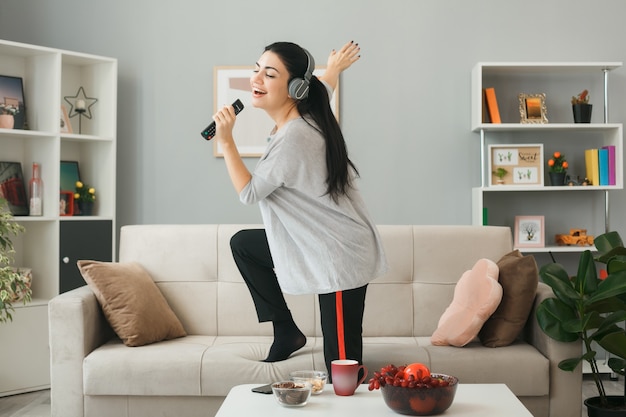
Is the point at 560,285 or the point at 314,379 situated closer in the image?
the point at 314,379

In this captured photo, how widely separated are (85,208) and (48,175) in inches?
12.8

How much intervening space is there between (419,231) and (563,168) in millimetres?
1427

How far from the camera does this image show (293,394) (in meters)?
2.02

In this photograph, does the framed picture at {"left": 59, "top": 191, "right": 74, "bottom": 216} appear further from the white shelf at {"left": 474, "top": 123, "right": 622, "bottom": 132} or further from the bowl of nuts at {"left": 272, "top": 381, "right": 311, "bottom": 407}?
→ the bowl of nuts at {"left": 272, "top": 381, "right": 311, "bottom": 407}

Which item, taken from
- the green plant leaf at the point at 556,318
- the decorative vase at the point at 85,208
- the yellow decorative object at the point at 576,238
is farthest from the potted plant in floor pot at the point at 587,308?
the decorative vase at the point at 85,208

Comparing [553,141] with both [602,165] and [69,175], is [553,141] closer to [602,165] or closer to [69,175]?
[602,165]

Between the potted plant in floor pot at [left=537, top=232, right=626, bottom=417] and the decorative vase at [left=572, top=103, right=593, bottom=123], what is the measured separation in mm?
1547

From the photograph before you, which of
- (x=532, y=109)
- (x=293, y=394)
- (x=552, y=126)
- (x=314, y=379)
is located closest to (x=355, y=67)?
(x=532, y=109)

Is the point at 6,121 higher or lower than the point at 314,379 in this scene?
higher

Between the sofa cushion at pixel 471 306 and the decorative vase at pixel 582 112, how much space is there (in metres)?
1.67

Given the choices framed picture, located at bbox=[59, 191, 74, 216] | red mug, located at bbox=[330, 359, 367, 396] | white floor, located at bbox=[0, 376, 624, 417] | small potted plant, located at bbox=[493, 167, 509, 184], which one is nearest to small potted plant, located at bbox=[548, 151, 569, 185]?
small potted plant, located at bbox=[493, 167, 509, 184]

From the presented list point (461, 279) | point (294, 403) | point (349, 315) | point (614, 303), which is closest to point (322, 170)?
point (349, 315)

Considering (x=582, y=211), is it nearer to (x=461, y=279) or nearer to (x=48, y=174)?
(x=461, y=279)

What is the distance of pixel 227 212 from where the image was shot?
4.61 m
